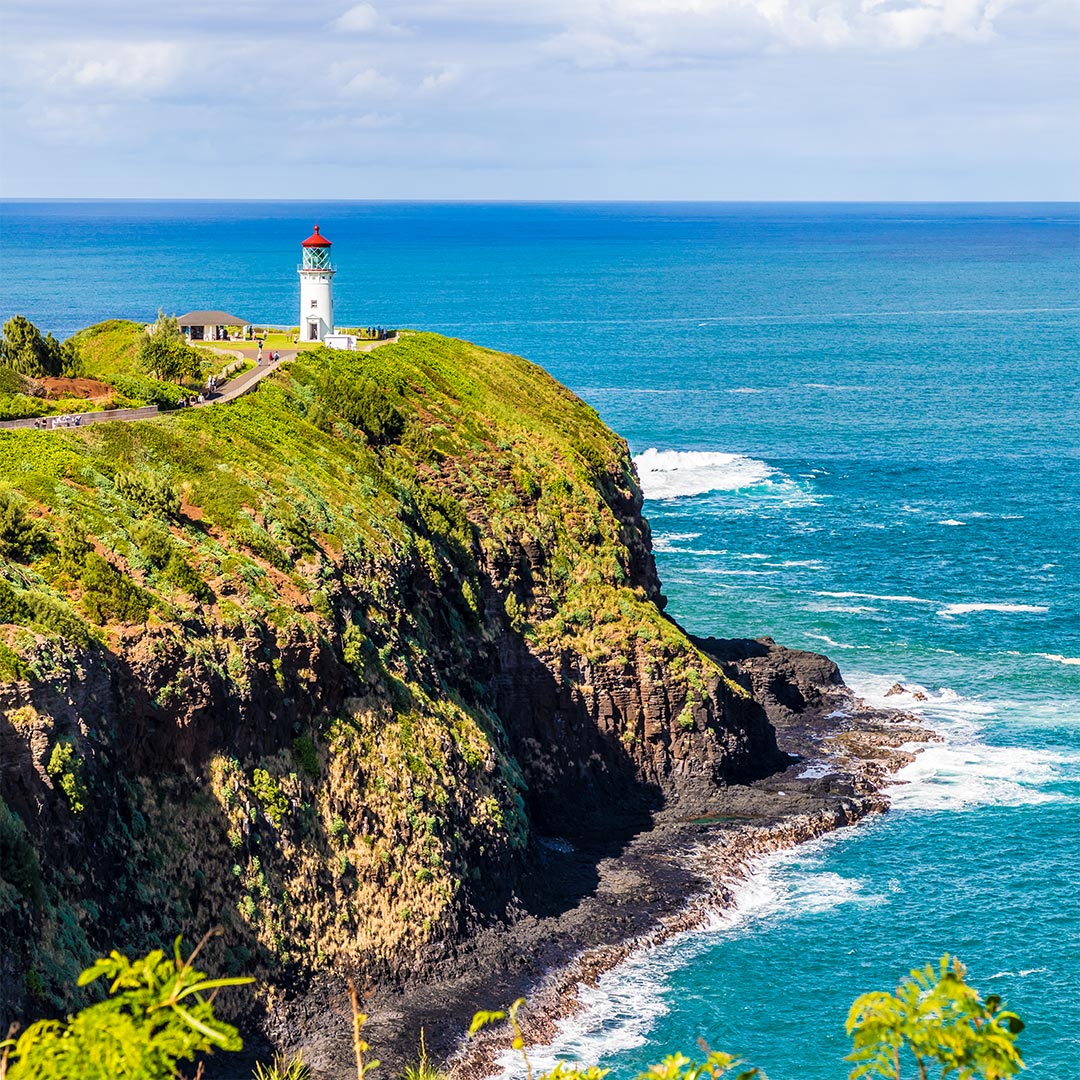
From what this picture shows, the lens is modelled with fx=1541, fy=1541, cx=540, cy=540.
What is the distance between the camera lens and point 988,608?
8931 centimetres

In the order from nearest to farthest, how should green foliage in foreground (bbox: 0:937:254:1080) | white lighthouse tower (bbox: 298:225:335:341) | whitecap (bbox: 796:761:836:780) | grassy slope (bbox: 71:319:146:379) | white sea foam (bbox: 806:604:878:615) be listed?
1. green foliage in foreground (bbox: 0:937:254:1080)
2. whitecap (bbox: 796:761:836:780)
3. grassy slope (bbox: 71:319:146:379)
4. white lighthouse tower (bbox: 298:225:335:341)
5. white sea foam (bbox: 806:604:878:615)

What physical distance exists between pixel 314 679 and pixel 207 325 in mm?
46199

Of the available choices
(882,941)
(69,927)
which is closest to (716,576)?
(882,941)

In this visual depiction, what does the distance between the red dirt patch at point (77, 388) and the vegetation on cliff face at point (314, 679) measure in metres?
5.86

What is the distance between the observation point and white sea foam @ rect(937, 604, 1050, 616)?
8869 cm

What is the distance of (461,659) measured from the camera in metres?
62.3

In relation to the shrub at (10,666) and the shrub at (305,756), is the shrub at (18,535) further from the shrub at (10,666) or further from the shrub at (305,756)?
the shrub at (305,756)

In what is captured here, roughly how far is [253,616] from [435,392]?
29.6 meters

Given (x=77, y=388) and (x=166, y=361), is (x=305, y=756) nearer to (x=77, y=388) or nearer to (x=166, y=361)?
(x=77, y=388)

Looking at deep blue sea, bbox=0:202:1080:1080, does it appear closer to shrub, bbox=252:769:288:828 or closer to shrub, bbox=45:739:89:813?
shrub, bbox=252:769:288:828

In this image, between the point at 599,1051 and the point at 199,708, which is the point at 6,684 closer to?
the point at 199,708

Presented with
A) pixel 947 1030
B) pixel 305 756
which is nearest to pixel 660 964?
pixel 305 756

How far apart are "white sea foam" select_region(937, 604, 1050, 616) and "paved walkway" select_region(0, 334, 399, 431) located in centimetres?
3566

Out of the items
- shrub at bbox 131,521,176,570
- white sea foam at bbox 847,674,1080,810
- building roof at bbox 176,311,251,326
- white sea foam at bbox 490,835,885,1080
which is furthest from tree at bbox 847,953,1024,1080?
building roof at bbox 176,311,251,326
